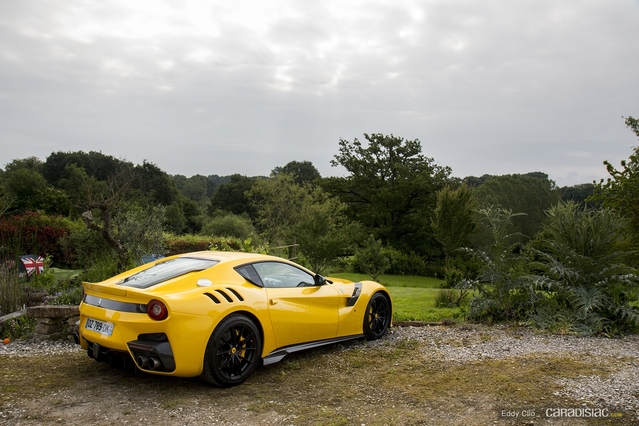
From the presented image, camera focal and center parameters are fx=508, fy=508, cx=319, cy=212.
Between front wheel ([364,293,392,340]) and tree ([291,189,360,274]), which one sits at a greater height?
tree ([291,189,360,274])

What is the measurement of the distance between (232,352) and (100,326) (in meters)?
1.30

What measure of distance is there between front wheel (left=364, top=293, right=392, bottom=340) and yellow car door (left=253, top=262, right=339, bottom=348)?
26.9 inches

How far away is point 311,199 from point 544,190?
41.4 metres

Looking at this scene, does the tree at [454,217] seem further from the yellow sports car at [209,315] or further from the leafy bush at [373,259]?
the yellow sports car at [209,315]

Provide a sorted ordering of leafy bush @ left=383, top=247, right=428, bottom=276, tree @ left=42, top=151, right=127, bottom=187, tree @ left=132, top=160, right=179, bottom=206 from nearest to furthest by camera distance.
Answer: leafy bush @ left=383, top=247, right=428, bottom=276 < tree @ left=132, top=160, right=179, bottom=206 < tree @ left=42, top=151, right=127, bottom=187

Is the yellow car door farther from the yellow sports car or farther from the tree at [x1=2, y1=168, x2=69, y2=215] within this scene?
the tree at [x1=2, y1=168, x2=69, y2=215]

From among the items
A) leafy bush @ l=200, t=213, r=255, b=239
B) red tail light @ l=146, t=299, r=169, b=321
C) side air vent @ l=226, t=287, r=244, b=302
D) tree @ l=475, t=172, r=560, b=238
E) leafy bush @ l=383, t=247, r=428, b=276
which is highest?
tree @ l=475, t=172, r=560, b=238

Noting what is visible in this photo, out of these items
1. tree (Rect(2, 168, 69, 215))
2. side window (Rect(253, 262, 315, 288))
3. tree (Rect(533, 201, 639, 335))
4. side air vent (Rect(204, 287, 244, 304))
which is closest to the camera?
side air vent (Rect(204, 287, 244, 304))

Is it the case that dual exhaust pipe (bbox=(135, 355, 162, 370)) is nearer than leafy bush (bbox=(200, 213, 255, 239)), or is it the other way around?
dual exhaust pipe (bbox=(135, 355, 162, 370))

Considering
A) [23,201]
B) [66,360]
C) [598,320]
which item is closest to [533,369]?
[598,320]

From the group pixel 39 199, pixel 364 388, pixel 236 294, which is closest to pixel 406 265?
pixel 39 199

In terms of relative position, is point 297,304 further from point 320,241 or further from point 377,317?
point 320,241

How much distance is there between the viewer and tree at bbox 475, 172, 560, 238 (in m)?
61.9

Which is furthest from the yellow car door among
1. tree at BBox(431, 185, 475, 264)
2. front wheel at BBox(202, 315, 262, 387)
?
tree at BBox(431, 185, 475, 264)
